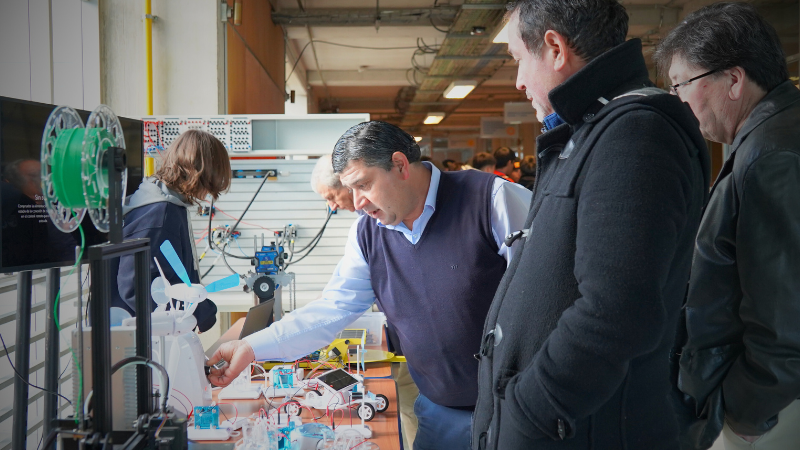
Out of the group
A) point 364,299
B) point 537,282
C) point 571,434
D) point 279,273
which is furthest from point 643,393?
point 279,273

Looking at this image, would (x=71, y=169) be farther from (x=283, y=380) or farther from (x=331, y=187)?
(x=331, y=187)

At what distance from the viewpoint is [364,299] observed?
2018mm

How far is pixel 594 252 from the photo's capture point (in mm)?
869

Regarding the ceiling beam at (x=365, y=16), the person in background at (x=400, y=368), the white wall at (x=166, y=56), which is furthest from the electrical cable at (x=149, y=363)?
the ceiling beam at (x=365, y=16)

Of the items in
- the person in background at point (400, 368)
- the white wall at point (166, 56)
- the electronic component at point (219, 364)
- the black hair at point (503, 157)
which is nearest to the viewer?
the electronic component at point (219, 364)

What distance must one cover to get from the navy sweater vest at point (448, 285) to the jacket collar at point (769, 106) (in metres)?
0.71

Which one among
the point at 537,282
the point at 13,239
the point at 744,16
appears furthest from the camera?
the point at 13,239

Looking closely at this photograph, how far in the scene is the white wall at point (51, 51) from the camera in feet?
8.95

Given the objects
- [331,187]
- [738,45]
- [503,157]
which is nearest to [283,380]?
[331,187]

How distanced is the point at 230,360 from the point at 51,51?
2516 millimetres

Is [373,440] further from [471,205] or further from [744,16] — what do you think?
[744,16]

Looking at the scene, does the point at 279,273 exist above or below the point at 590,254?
below

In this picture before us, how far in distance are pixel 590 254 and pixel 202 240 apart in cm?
381

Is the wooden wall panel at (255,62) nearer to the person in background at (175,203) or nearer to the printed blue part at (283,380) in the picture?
the person in background at (175,203)
